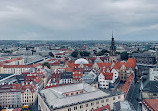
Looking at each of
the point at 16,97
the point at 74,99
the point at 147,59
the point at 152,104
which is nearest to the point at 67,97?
the point at 74,99

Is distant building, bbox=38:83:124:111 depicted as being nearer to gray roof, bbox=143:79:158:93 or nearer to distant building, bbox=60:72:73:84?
gray roof, bbox=143:79:158:93

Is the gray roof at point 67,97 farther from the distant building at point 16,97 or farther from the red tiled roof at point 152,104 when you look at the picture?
the red tiled roof at point 152,104

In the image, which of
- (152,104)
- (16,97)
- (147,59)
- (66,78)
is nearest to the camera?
(152,104)

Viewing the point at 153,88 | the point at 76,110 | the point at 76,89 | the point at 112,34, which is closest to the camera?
the point at 76,110

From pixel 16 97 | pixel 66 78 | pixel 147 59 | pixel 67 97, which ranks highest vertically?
pixel 147 59

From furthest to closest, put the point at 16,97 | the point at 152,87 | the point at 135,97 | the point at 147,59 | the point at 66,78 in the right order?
the point at 147,59 < the point at 66,78 < the point at 135,97 < the point at 16,97 < the point at 152,87

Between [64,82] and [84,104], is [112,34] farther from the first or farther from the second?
[84,104]

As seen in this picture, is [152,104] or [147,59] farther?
[147,59]

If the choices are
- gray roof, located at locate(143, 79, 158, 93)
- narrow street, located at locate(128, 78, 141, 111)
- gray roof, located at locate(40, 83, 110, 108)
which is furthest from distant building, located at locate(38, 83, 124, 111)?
gray roof, located at locate(143, 79, 158, 93)

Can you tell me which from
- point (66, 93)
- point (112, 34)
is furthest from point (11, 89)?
point (112, 34)

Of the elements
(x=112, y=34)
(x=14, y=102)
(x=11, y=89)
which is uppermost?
(x=112, y=34)

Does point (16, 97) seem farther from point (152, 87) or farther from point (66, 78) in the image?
point (152, 87)
